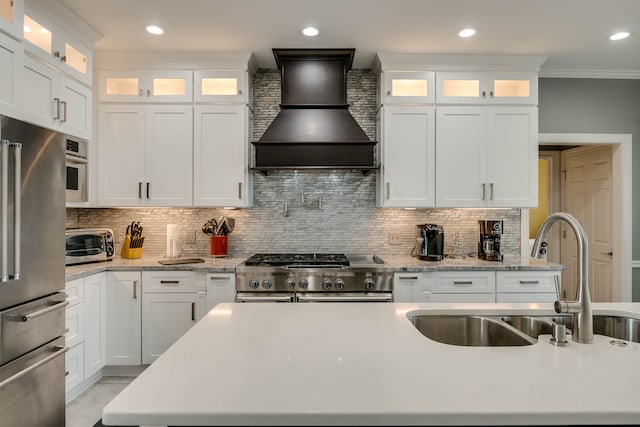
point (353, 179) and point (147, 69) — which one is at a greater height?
point (147, 69)

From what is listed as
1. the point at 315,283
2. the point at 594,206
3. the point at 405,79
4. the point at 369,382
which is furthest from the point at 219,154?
the point at 594,206

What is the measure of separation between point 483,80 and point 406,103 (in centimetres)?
73

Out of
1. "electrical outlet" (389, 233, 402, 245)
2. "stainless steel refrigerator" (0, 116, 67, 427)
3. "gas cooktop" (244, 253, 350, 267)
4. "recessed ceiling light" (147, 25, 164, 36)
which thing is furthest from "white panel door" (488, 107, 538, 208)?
"stainless steel refrigerator" (0, 116, 67, 427)

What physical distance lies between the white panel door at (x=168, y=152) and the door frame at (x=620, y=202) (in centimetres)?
327

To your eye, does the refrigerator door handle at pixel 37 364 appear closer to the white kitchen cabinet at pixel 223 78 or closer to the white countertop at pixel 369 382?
the white countertop at pixel 369 382

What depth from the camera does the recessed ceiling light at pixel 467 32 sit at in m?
2.88

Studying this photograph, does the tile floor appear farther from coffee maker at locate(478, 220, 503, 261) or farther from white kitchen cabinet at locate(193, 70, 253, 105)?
coffee maker at locate(478, 220, 503, 261)

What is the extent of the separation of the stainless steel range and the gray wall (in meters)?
2.38

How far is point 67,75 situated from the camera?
2.72 m

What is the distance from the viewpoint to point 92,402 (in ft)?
8.88

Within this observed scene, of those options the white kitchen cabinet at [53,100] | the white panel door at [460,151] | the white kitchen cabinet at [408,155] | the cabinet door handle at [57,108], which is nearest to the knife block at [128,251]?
the white kitchen cabinet at [53,100]

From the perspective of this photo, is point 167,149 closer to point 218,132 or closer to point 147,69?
point 218,132

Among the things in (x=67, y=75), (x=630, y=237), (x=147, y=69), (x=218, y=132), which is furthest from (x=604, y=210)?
(x=67, y=75)

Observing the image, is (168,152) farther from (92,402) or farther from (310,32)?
(92,402)
